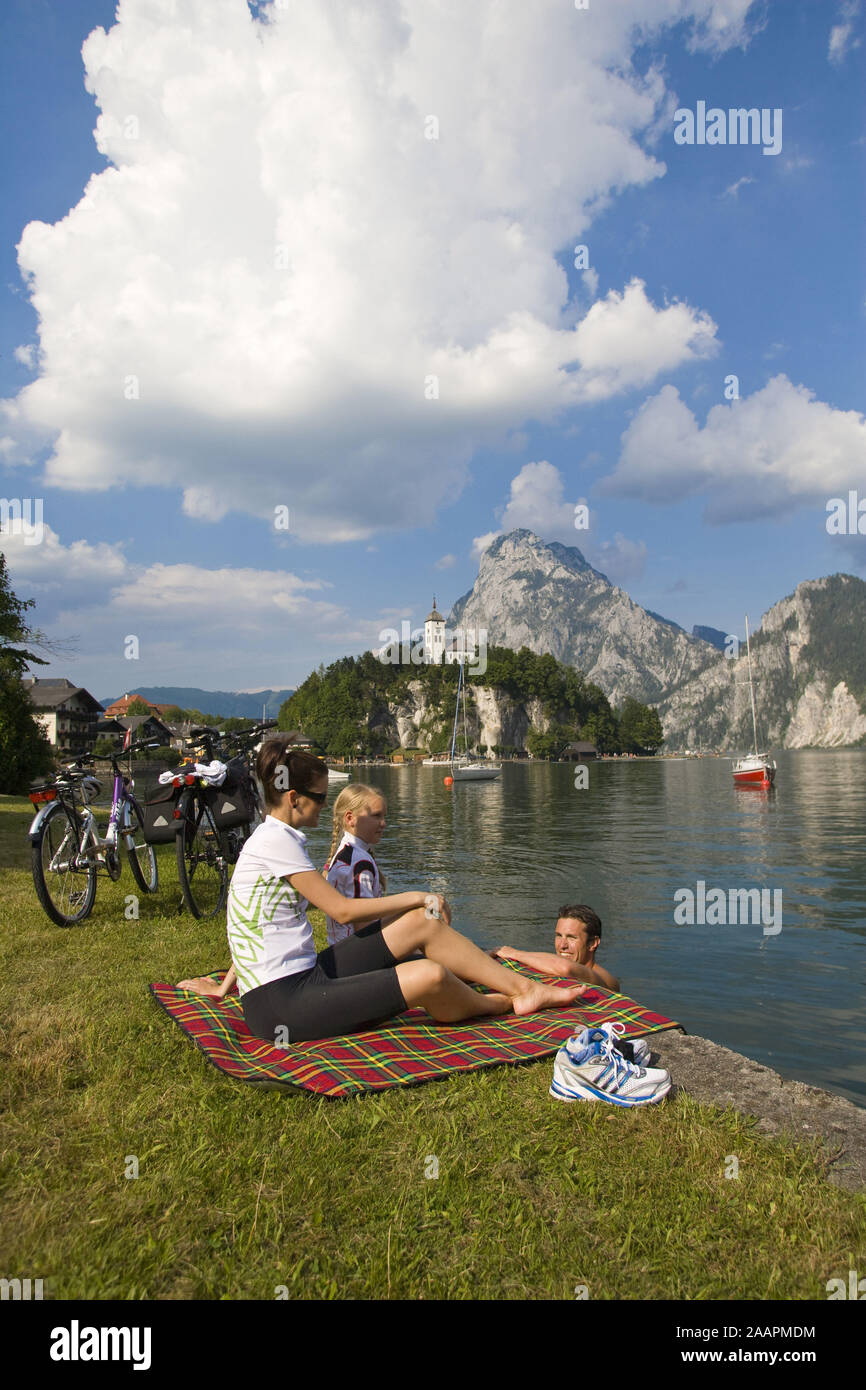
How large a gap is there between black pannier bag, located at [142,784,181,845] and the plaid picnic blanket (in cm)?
338

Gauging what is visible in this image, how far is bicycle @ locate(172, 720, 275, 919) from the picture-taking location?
371 inches

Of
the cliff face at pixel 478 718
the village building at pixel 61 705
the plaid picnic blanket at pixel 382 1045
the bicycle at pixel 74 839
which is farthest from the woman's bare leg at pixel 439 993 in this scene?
the cliff face at pixel 478 718

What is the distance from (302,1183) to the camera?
3.53 m

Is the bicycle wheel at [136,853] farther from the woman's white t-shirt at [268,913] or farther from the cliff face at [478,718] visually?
the cliff face at [478,718]

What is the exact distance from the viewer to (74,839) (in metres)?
9.05

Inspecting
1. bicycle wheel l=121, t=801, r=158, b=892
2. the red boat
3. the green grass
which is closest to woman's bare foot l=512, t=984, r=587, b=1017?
the green grass

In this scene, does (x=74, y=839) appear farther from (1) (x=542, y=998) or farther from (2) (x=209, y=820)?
(1) (x=542, y=998)

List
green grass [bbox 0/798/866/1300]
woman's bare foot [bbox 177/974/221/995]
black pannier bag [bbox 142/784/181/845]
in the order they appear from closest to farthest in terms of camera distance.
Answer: green grass [bbox 0/798/866/1300] < woman's bare foot [bbox 177/974/221/995] < black pannier bag [bbox 142/784/181/845]

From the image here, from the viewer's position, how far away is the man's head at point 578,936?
25.5 feet

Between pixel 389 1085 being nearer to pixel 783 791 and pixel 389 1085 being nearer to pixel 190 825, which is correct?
pixel 190 825

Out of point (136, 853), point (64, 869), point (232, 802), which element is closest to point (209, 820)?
point (232, 802)

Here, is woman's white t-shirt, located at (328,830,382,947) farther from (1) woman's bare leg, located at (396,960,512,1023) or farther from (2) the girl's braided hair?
(1) woman's bare leg, located at (396,960,512,1023)

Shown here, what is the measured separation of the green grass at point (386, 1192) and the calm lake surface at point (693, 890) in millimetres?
4957
